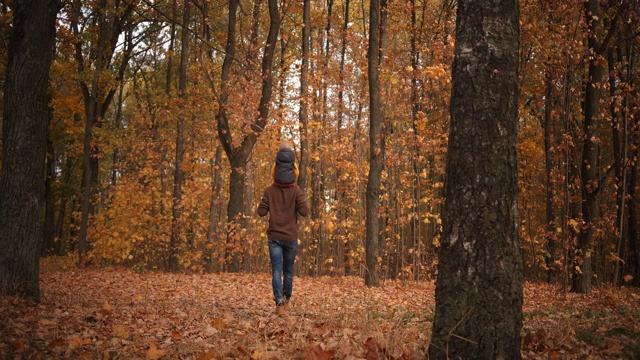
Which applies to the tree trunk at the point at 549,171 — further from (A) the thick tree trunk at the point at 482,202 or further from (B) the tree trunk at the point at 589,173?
(A) the thick tree trunk at the point at 482,202

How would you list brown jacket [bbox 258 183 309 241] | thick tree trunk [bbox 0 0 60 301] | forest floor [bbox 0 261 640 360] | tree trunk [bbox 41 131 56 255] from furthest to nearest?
tree trunk [bbox 41 131 56 255], brown jacket [bbox 258 183 309 241], thick tree trunk [bbox 0 0 60 301], forest floor [bbox 0 261 640 360]

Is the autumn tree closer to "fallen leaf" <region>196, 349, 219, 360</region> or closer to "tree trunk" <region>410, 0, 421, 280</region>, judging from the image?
"tree trunk" <region>410, 0, 421, 280</region>

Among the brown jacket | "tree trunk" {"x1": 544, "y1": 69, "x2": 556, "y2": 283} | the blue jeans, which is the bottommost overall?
the blue jeans

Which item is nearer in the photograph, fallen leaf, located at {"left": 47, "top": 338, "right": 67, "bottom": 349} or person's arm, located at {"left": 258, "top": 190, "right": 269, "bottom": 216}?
fallen leaf, located at {"left": 47, "top": 338, "right": 67, "bottom": 349}

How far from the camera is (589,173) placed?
12.8 meters

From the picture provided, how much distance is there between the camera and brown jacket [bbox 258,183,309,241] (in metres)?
7.35

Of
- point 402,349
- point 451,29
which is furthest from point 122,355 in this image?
point 451,29

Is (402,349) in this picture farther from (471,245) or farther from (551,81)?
(551,81)

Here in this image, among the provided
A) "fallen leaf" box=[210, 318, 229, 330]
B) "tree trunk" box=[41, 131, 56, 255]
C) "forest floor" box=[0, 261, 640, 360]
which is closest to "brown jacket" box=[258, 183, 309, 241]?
"forest floor" box=[0, 261, 640, 360]

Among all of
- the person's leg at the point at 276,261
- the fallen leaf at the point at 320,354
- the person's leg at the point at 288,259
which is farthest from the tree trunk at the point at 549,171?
the fallen leaf at the point at 320,354

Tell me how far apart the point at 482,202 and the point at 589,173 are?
10951 mm

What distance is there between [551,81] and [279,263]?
28.7 feet

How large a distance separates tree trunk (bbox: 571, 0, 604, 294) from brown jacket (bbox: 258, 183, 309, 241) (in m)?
8.26

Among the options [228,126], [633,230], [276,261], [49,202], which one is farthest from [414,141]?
[49,202]
